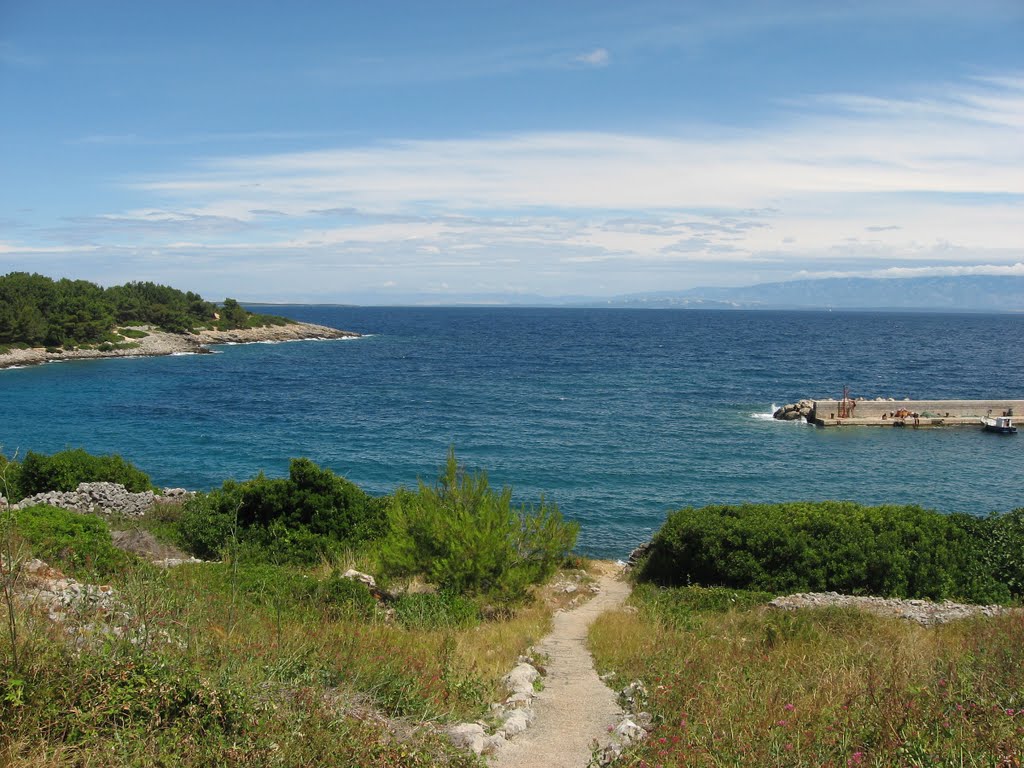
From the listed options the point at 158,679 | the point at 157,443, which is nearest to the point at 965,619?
the point at 158,679

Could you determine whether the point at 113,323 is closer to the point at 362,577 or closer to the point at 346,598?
the point at 362,577

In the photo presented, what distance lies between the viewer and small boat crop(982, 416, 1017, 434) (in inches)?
1842

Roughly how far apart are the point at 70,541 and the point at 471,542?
6.92 m

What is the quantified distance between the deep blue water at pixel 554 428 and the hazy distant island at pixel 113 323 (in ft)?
24.0

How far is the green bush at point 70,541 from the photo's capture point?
11.7 m

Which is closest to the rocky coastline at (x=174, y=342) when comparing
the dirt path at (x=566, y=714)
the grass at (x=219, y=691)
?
the dirt path at (x=566, y=714)

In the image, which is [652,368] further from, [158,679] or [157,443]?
[158,679]

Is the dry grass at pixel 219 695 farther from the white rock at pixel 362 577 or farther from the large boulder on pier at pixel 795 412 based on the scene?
the large boulder on pier at pixel 795 412

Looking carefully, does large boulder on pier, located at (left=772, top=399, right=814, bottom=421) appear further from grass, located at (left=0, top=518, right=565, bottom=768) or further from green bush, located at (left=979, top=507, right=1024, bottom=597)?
grass, located at (left=0, top=518, right=565, bottom=768)

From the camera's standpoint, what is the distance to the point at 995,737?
575 centimetres

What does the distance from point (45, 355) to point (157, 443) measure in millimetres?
50725

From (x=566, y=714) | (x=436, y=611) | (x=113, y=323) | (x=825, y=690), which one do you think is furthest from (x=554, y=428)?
(x=113, y=323)

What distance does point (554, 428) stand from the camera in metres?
44.4

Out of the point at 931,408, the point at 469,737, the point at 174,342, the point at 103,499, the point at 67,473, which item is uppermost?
the point at 174,342
